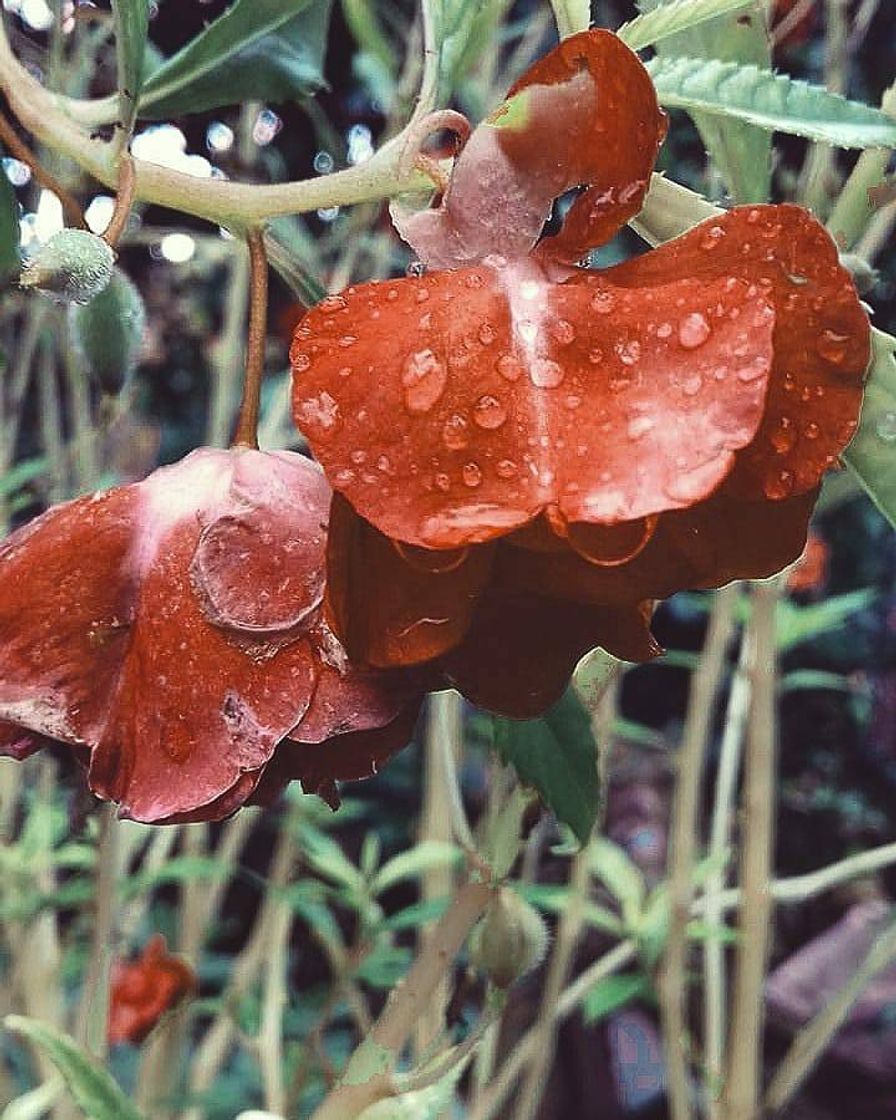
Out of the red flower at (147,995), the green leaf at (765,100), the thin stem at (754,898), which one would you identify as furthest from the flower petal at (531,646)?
the red flower at (147,995)

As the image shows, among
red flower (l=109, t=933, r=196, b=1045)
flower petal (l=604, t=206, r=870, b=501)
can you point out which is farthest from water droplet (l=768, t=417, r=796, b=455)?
red flower (l=109, t=933, r=196, b=1045)

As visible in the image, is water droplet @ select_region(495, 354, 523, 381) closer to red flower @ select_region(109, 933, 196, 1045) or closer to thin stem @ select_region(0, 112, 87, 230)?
thin stem @ select_region(0, 112, 87, 230)

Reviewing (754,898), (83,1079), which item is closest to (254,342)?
(83,1079)

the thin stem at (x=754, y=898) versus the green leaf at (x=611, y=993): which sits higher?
the thin stem at (x=754, y=898)

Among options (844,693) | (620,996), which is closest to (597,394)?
(620,996)

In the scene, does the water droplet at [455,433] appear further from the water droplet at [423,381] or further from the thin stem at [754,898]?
the thin stem at [754,898]

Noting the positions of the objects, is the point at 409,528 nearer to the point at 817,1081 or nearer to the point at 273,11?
the point at 273,11
